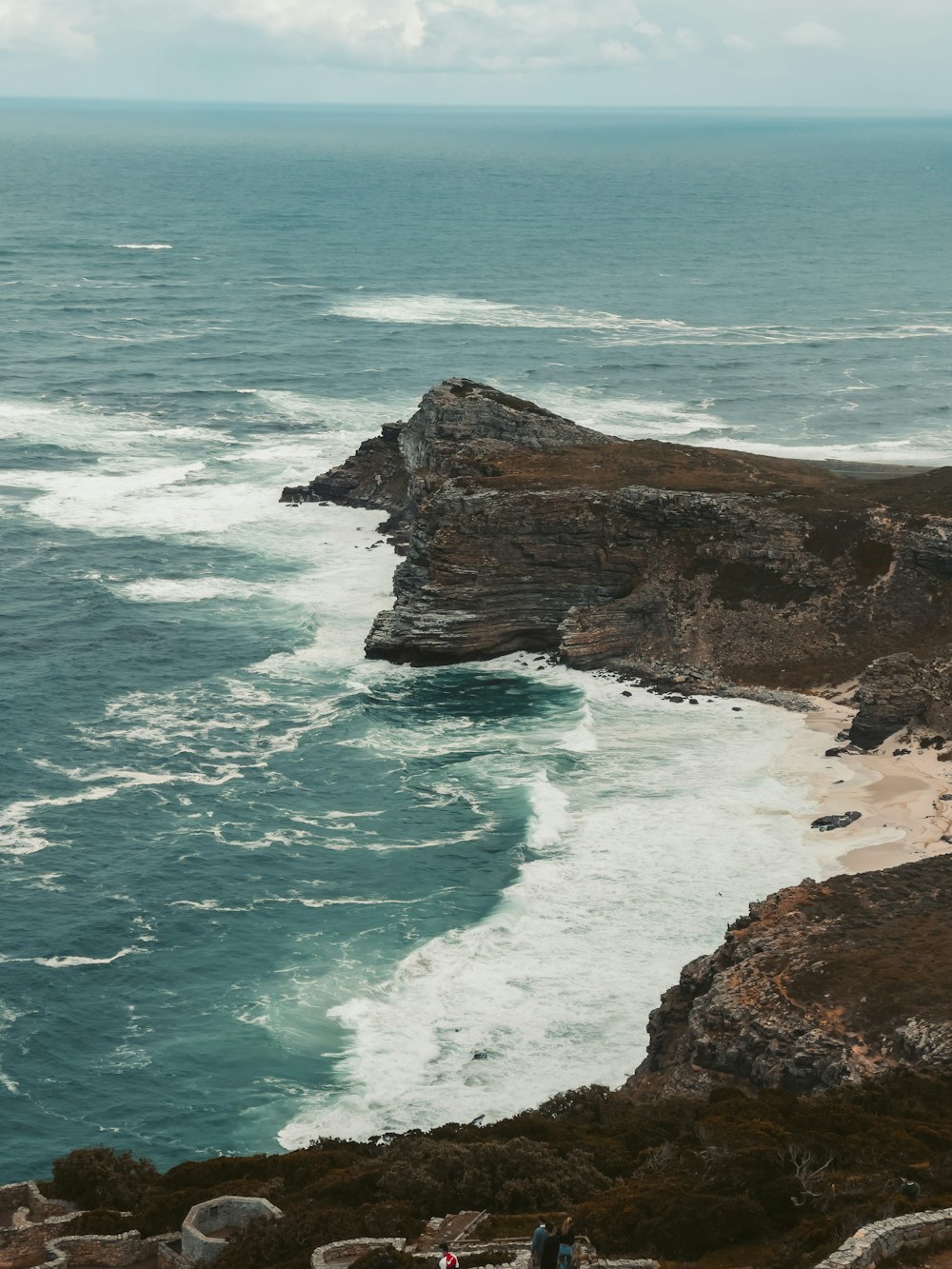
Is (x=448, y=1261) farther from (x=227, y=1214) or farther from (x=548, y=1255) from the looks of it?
(x=227, y=1214)

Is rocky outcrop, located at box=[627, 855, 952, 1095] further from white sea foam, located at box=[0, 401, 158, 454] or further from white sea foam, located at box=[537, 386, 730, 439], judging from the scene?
white sea foam, located at box=[0, 401, 158, 454]

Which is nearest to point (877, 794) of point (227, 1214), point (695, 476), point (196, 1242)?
point (695, 476)

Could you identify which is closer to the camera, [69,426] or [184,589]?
[184,589]

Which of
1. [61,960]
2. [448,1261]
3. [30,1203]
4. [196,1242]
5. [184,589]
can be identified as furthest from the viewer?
[184,589]

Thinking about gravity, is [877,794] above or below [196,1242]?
below

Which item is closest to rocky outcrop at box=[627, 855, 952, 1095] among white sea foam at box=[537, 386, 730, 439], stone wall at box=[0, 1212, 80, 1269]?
stone wall at box=[0, 1212, 80, 1269]

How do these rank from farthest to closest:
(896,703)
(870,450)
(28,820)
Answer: (870,450) < (896,703) < (28,820)

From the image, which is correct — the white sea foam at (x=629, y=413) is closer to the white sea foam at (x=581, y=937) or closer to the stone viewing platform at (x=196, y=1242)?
the white sea foam at (x=581, y=937)

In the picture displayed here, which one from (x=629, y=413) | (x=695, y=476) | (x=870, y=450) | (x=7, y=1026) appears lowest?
(x=7, y=1026)

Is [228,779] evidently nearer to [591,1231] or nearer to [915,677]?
[915,677]
